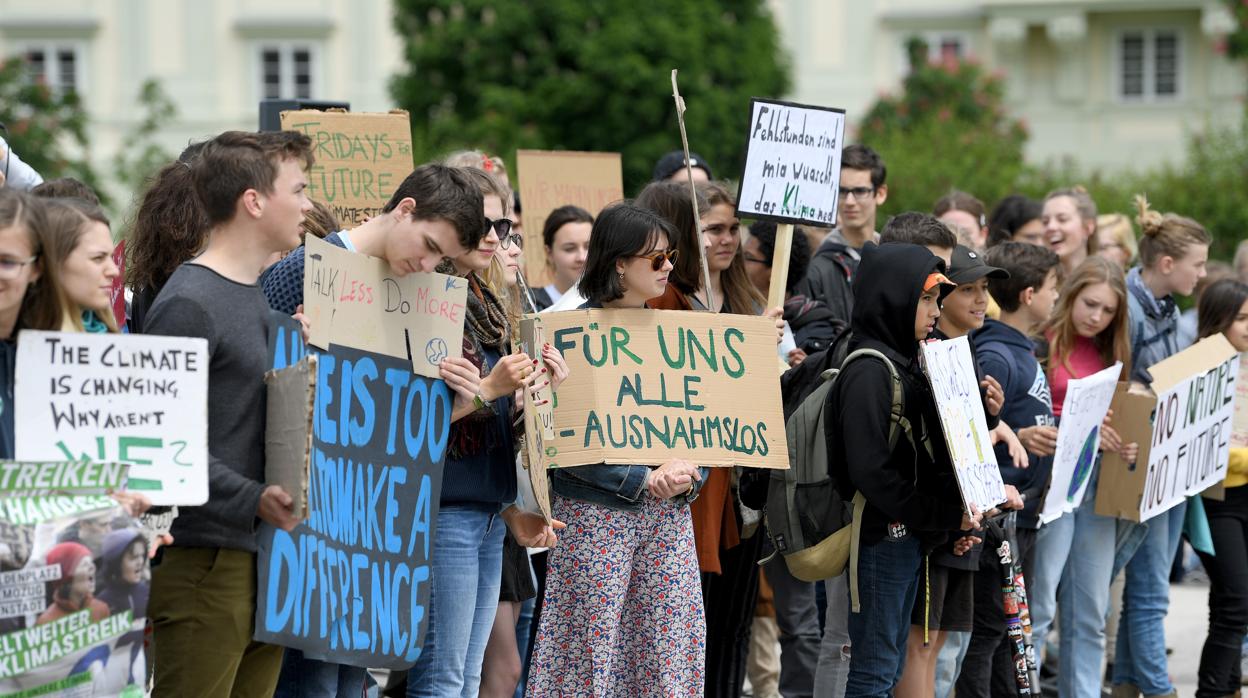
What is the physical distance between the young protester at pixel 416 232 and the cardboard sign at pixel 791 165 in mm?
2131

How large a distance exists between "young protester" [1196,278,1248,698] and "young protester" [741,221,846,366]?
1.95 meters

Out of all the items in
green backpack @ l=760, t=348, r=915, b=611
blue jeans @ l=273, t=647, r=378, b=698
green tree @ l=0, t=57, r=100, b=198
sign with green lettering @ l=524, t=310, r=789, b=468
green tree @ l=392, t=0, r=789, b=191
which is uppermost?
green tree @ l=392, t=0, r=789, b=191

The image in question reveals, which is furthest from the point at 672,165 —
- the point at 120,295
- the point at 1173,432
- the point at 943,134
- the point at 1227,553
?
the point at 943,134

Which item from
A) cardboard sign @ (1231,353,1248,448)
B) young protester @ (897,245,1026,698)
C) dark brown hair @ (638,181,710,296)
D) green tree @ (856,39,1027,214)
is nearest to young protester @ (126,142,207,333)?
dark brown hair @ (638,181,710,296)

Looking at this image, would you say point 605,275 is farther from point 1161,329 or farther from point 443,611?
point 1161,329

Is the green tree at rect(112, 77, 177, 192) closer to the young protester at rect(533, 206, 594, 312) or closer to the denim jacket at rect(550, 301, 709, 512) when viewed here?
the young protester at rect(533, 206, 594, 312)

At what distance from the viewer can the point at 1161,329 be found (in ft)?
28.5

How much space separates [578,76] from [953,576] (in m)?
27.8

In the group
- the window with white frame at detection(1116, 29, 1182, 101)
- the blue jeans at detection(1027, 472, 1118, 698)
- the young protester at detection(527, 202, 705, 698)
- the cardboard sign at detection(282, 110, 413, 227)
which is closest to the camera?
the young protester at detection(527, 202, 705, 698)

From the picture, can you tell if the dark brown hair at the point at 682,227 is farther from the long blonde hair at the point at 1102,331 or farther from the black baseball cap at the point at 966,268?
the long blonde hair at the point at 1102,331

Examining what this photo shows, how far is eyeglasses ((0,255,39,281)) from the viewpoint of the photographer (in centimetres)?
421

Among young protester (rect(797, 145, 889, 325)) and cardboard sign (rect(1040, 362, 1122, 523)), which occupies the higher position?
young protester (rect(797, 145, 889, 325))

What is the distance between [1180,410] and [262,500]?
466 centimetres

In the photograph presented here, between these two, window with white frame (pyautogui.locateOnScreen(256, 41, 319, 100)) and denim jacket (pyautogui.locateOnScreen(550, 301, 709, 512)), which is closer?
denim jacket (pyautogui.locateOnScreen(550, 301, 709, 512))
